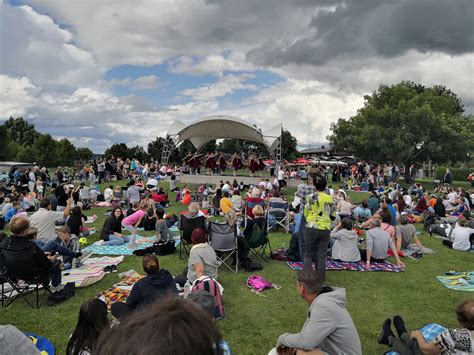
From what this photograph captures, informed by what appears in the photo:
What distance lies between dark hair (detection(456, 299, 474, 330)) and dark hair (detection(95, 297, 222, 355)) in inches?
124

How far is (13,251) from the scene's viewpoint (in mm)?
4766

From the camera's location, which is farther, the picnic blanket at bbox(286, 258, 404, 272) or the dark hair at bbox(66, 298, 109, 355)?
the picnic blanket at bbox(286, 258, 404, 272)

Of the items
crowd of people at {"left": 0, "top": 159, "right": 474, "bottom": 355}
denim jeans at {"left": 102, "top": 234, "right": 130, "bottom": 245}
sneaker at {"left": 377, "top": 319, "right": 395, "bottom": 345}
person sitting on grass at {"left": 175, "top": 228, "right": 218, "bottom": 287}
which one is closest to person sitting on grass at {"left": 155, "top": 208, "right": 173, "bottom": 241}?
crowd of people at {"left": 0, "top": 159, "right": 474, "bottom": 355}

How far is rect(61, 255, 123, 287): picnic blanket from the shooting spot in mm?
5896

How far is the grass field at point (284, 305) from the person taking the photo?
443 cm

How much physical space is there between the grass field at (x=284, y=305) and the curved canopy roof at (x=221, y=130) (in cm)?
1710

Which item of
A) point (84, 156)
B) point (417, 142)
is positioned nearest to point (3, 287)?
point (417, 142)

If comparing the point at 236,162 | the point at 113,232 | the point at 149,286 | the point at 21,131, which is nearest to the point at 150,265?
the point at 149,286

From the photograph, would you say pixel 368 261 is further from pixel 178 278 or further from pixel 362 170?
pixel 362 170

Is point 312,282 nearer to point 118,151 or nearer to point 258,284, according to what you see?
point 258,284

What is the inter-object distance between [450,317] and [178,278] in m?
4.26

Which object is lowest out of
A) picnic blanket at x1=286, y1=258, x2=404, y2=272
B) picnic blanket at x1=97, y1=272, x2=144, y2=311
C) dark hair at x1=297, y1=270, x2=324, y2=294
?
picnic blanket at x1=286, y1=258, x2=404, y2=272

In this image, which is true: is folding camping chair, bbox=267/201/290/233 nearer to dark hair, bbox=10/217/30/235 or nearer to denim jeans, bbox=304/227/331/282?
denim jeans, bbox=304/227/331/282

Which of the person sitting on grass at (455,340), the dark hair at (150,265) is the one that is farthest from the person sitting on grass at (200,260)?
the person sitting on grass at (455,340)
